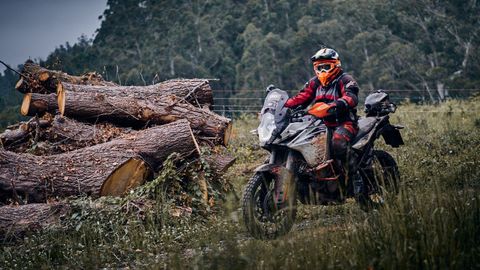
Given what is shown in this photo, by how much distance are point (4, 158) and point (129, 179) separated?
1850mm

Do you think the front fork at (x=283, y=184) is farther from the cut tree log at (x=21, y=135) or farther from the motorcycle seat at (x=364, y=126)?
the cut tree log at (x=21, y=135)

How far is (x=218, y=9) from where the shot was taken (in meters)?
70.6

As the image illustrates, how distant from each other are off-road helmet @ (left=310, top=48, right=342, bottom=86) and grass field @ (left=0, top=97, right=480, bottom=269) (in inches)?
60.6

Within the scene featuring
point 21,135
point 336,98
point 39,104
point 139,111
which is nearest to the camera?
point 336,98

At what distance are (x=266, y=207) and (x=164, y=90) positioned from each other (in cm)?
522

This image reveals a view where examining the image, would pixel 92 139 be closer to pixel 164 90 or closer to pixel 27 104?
pixel 164 90

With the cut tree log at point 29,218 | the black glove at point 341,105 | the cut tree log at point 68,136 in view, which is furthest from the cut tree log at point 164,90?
the black glove at point 341,105

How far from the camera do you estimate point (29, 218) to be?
8516 mm

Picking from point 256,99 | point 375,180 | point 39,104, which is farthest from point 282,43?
point 375,180

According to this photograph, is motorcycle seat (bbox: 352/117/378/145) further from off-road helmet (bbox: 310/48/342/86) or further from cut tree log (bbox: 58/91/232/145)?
cut tree log (bbox: 58/91/232/145)

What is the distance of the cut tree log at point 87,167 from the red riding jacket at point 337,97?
271 centimetres

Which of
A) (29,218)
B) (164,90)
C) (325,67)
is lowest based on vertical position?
(29,218)

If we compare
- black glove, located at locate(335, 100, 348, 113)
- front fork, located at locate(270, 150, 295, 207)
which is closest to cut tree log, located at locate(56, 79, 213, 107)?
black glove, located at locate(335, 100, 348, 113)

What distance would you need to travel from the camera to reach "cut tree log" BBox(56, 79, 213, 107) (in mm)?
11438
